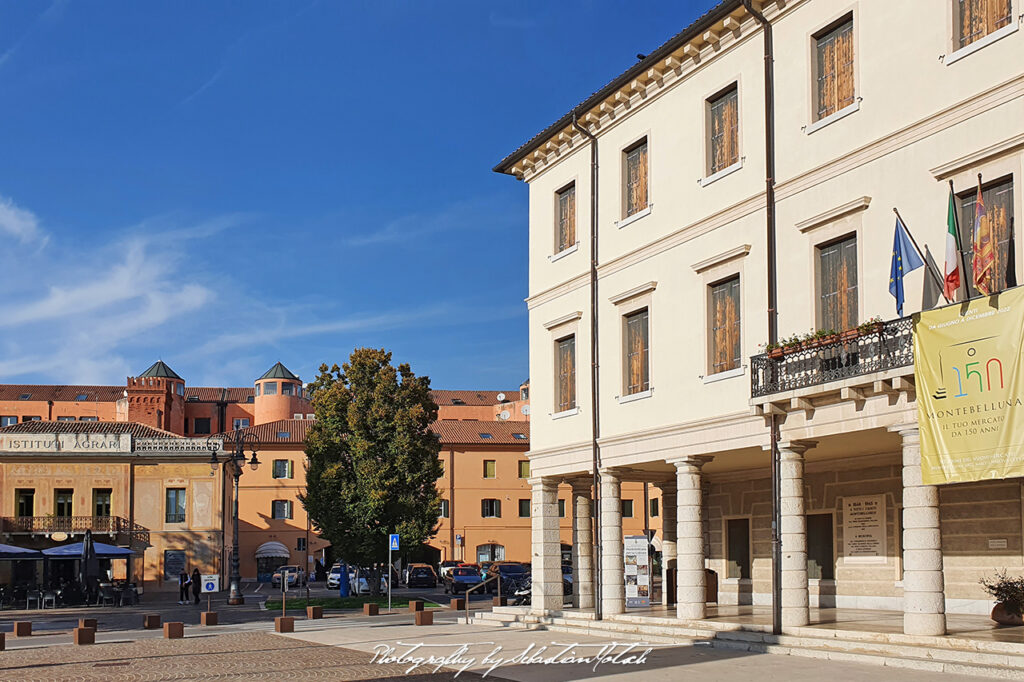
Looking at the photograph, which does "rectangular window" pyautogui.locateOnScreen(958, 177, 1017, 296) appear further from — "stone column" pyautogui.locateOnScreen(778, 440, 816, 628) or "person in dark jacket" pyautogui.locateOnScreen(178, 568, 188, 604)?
"person in dark jacket" pyautogui.locateOnScreen(178, 568, 188, 604)

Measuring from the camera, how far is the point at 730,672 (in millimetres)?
16875

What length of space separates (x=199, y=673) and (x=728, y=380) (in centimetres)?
1114

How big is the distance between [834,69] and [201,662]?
1608 centimetres

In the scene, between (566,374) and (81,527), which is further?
(81,527)

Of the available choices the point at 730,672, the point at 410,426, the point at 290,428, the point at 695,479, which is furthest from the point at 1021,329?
the point at 290,428

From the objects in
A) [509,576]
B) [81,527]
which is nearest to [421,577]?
[509,576]

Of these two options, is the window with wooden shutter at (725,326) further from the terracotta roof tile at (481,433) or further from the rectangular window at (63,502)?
the terracotta roof tile at (481,433)

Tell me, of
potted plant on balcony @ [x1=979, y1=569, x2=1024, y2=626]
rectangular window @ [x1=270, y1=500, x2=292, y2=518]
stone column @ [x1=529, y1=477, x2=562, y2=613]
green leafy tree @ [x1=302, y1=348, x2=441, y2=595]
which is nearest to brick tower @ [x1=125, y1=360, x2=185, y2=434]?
rectangular window @ [x1=270, y1=500, x2=292, y2=518]

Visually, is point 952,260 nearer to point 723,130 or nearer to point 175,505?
point 723,130

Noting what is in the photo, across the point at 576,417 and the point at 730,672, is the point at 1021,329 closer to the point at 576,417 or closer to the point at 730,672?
the point at 730,672

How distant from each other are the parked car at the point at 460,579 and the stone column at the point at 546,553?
2482cm

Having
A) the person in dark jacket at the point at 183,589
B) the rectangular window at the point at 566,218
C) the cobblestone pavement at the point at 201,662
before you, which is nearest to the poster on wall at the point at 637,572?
the cobblestone pavement at the point at 201,662

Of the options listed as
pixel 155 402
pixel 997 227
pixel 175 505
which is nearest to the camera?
pixel 997 227

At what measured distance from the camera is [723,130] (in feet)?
75.4
